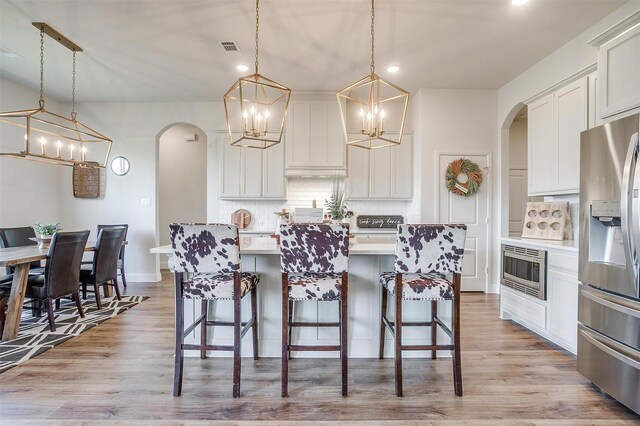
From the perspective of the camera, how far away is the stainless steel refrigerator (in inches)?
68.8

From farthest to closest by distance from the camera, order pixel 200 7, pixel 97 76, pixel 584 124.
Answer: pixel 97 76 → pixel 584 124 → pixel 200 7

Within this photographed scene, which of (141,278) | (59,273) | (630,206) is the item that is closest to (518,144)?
(630,206)

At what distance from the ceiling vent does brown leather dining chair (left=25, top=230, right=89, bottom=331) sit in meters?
2.37

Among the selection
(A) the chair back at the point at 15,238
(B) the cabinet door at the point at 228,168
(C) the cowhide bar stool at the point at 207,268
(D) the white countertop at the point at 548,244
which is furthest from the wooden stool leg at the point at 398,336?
(A) the chair back at the point at 15,238

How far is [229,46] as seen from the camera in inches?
130

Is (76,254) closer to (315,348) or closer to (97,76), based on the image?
(97,76)

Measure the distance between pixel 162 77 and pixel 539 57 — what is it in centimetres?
445

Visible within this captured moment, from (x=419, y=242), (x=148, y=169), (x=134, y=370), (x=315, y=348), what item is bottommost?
(x=134, y=370)

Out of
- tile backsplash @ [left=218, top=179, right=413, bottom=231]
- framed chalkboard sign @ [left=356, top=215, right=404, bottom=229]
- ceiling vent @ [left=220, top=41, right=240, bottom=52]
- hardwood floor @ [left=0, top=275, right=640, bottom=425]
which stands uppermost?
ceiling vent @ [left=220, top=41, right=240, bottom=52]

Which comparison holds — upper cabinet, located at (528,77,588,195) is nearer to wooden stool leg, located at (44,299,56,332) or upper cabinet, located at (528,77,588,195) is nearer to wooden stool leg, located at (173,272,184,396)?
wooden stool leg, located at (173,272,184,396)

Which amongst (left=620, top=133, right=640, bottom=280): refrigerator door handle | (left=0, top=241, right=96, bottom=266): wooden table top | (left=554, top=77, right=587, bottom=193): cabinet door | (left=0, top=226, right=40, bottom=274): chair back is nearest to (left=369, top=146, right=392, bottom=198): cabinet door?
(left=554, top=77, right=587, bottom=193): cabinet door

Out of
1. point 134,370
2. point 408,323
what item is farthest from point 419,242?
point 134,370

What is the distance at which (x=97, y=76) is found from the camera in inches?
160

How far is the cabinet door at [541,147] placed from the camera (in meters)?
3.37
